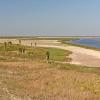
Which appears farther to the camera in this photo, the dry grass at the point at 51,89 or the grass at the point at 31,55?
the grass at the point at 31,55

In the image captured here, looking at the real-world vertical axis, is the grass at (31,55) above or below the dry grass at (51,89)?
below

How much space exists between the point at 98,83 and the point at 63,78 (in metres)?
3.46

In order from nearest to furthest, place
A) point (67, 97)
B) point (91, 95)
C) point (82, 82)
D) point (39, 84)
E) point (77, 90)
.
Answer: point (67, 97)
point (91, 95)
point (77, 90)
point (39, 84)
point (82, 82)

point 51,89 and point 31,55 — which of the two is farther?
point 31,55

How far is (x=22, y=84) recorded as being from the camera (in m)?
21.6

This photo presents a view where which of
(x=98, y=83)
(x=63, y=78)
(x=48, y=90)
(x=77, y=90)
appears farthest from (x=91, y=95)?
(x=63, y=78)

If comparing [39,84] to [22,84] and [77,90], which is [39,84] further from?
[77,90]

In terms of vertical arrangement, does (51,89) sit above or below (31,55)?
above

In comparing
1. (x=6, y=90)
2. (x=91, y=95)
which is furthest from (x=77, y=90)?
(x=6, y=90)

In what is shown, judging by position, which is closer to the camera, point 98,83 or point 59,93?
point 59,93

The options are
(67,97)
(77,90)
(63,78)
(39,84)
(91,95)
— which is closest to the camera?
(67,97)

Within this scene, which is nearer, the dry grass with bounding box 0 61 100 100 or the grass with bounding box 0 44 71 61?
the dry grass with bounding box 0 61 100 100

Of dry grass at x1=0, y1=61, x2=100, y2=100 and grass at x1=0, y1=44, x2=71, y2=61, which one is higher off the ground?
dry grass at x1=0, y1=61, x2=100, y2=100

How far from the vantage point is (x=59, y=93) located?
18.6 m
